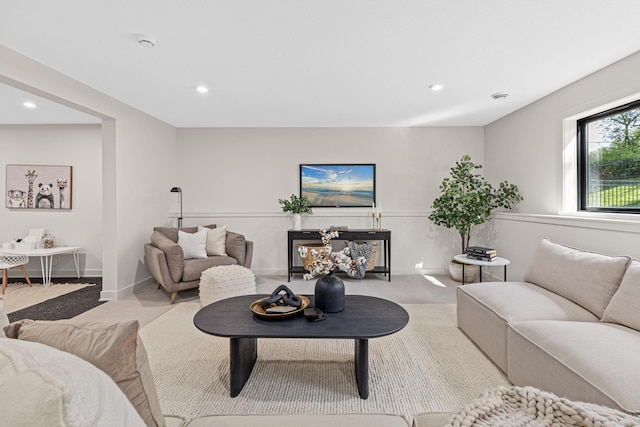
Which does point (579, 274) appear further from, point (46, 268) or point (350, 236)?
point (46, 268)

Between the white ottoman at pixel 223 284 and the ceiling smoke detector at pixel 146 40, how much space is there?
7.09 ft

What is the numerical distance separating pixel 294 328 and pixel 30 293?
4.10 m

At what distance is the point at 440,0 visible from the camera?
191cm

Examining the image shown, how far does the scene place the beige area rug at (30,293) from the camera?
3541 mm

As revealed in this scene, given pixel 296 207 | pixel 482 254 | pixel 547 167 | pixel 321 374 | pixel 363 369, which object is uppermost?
pixel 547 167

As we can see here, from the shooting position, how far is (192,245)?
13.1ft

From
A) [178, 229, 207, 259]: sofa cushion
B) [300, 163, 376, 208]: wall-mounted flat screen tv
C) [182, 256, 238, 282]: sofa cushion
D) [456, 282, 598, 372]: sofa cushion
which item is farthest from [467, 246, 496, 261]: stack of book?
[178, 229, 207, 259]: sofa cushion

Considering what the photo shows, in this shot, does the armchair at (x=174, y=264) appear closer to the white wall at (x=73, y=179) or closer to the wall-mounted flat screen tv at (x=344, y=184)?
the white wall at (x=73, y=179)

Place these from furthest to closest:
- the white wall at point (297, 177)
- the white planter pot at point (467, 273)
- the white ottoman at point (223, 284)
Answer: the white wall at point (297, 177), the white planter pot at point (467, 273), the white ottoman at point (223, 284)

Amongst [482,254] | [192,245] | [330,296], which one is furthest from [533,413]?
[192,245]

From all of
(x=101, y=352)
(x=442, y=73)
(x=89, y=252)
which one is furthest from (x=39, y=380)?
(x=89, y=252)

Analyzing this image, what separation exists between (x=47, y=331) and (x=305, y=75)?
2775mm

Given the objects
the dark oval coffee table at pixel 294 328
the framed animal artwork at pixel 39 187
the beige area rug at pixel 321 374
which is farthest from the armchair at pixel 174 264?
the framed animal artwork at pixel 39 187

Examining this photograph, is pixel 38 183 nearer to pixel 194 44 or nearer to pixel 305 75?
pixel 194 44
